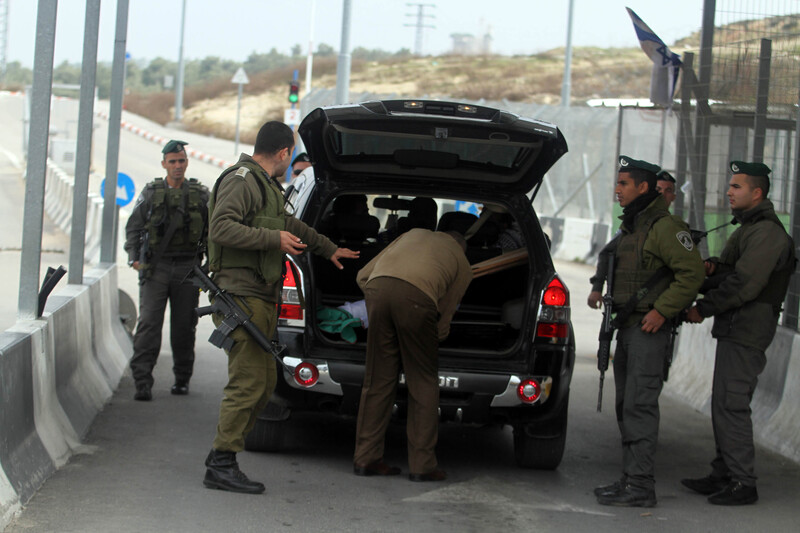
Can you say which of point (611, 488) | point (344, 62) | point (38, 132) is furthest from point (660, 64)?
point (344, 62)

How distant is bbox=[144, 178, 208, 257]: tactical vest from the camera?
8180 millimetres

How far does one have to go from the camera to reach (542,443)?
6602 millimetres

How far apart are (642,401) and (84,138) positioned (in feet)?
15.2

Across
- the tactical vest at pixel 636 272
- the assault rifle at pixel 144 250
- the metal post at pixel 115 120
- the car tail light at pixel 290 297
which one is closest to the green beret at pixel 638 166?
the tactical vest at pixel 636 272

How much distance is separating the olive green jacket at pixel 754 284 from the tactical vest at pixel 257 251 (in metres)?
2.51

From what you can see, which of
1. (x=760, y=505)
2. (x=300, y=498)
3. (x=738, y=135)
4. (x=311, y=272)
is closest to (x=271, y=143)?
(x=311, y=272)

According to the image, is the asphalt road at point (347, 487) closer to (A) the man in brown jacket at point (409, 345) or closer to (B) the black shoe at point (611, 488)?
(B) the black shoe at point (611, 488)

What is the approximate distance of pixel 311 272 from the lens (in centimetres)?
636

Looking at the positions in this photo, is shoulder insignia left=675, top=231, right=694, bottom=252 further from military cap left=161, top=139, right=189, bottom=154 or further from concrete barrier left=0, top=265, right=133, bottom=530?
military cap left=161, top=139, right=189, bottom=154

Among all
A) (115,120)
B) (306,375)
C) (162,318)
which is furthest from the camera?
(115,120)

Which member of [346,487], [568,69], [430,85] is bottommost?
[346,487]

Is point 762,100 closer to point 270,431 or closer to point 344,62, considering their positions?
point 270,431

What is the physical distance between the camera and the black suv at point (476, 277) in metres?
6.13

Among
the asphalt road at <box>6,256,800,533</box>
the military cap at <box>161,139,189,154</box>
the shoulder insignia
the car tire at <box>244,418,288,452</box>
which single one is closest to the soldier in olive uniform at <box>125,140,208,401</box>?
the military cap at <box>161,139,189,154</box>
